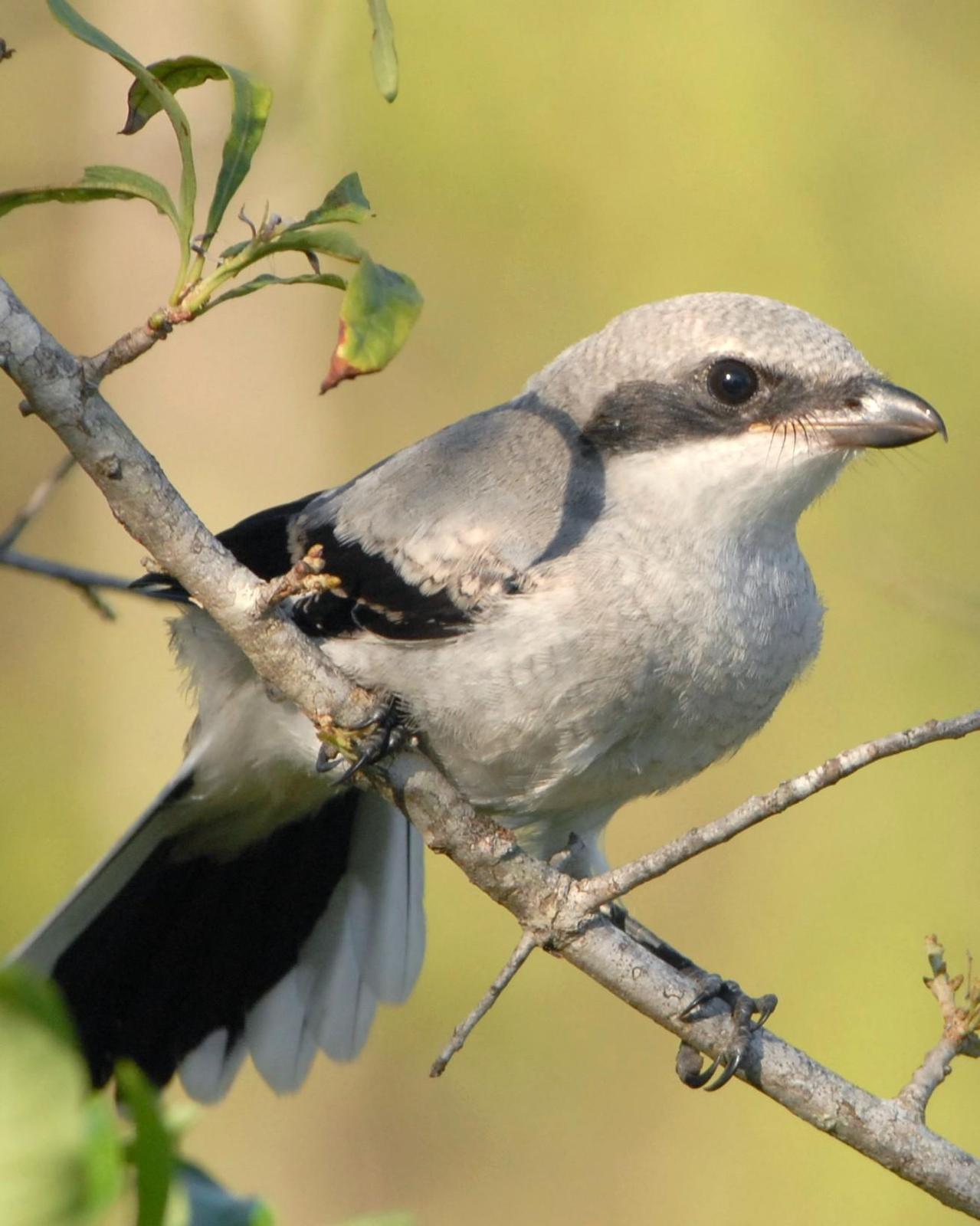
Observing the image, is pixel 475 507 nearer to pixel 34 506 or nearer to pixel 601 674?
pixel 601 674

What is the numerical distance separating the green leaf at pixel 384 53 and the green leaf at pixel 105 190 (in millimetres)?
331

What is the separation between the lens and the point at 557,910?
2246 millimetres

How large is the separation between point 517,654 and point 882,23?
4896mm

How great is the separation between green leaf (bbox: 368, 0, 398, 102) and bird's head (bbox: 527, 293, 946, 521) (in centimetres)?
133

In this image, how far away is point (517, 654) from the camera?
103 inches

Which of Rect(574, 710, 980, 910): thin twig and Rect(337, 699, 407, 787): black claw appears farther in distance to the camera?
Rect(337, 699, 407, 787): black claw

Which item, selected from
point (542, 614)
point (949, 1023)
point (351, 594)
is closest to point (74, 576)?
point (351, 594)

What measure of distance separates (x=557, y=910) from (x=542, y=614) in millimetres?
591

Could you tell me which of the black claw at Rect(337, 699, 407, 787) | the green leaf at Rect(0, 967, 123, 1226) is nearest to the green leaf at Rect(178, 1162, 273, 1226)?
the green leaf at Rect(0, 967, 123, 1226)

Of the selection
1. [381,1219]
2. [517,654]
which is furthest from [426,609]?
[381,1219]

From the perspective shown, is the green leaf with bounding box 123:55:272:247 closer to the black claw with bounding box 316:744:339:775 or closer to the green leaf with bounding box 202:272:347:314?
the green leaf with bounding box 202:272:347:314

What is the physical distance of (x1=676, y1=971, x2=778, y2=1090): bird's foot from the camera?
2.38 metres

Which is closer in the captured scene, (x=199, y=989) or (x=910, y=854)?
(x=199, y=989)

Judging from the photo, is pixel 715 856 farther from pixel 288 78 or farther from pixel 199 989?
pixel 288 78
